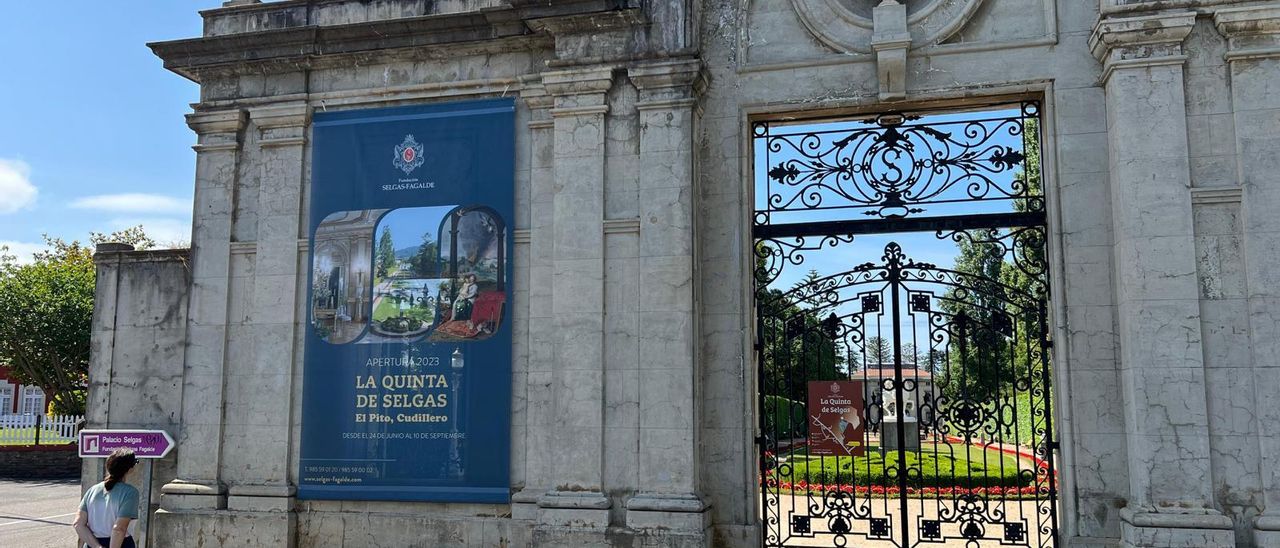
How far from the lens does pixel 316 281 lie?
10.5 meters

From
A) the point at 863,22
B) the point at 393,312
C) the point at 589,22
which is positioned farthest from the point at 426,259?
the point at 863,22

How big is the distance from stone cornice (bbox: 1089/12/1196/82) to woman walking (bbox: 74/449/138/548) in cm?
886

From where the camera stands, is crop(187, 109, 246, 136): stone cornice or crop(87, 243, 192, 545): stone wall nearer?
crop(187, 109, 246, 136): stone cornice

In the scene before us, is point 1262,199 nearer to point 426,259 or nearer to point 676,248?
point 676,248

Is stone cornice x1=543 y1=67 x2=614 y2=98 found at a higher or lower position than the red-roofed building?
higher

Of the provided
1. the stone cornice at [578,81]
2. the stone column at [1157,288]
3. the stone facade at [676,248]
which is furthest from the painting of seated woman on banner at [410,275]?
the stone column at [1157,288]

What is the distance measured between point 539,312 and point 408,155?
235 cm

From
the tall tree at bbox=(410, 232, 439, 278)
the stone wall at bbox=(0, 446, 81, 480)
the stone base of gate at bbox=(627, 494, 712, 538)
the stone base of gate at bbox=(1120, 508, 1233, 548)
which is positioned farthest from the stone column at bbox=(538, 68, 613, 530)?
the stone wall at bbox=(0, 446, 81, 480)

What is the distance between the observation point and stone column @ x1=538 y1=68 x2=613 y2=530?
9172 millimetres

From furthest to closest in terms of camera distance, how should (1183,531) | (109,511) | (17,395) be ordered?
(17,395) → (1183,531) → (109,511)

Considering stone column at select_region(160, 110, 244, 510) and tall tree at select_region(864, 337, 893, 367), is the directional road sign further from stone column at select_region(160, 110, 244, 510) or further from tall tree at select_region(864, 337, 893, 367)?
tall tree at select_region(864, 337, 893, 367)

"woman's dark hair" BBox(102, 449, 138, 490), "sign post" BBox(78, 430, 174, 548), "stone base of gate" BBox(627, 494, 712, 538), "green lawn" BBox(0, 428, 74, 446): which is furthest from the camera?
"green lawn" BBox(0, 428, 74, 446)

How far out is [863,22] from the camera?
31.1 feet

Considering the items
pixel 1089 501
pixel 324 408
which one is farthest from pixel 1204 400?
pixel 324 408
